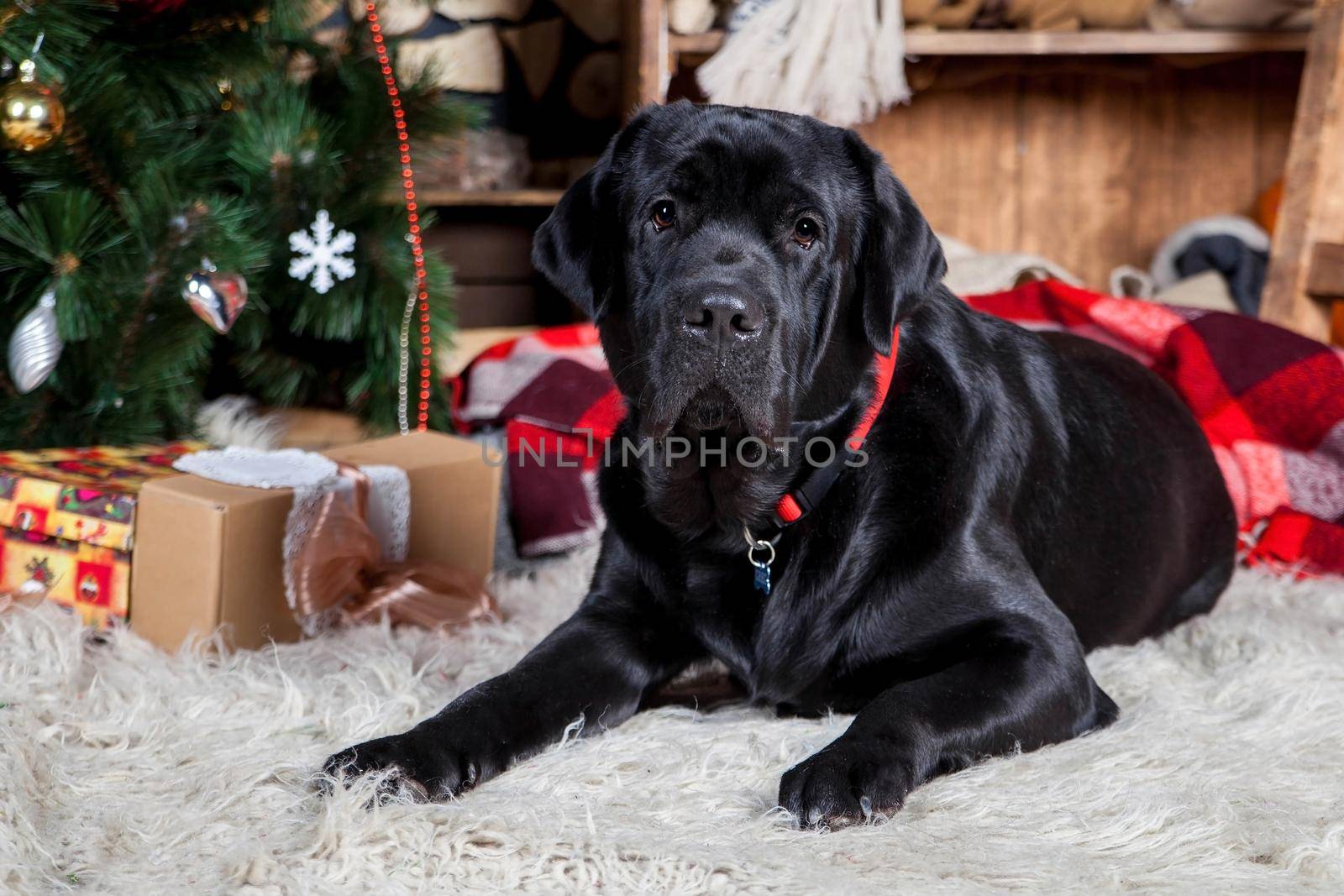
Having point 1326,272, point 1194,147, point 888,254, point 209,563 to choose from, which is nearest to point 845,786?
point 888,254

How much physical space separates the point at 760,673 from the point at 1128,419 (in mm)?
841

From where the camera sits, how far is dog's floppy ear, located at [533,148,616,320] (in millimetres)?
1773

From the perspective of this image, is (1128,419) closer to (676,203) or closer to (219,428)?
(676,203)

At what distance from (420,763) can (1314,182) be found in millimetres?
2715

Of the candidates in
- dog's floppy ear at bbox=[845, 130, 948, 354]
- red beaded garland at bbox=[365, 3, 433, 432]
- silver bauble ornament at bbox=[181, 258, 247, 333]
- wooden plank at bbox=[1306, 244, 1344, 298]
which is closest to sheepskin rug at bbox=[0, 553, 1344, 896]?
dog's floppy ear at bbox=[845, 130, 948, 354]

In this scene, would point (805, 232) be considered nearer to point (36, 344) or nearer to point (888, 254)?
point (888, 254)

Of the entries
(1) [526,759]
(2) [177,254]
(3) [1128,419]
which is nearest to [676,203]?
(1) [526,759]

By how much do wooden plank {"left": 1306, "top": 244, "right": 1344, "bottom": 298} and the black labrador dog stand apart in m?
1.66

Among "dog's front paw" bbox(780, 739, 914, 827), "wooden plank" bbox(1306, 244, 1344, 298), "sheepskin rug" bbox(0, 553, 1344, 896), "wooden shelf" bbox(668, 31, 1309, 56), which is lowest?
"sheepskin rug" bbox(0, 553, 1344, 896)

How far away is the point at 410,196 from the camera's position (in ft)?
8.59

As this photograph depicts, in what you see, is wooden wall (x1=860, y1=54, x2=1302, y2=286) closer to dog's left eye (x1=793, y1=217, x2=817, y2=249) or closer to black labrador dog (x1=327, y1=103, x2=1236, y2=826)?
black labrador dog (x1=327, y1=103, x2=1236, y2=826)

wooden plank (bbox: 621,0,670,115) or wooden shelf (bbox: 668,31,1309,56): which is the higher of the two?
wooden shelf (bbox: 668,31,1309,56)

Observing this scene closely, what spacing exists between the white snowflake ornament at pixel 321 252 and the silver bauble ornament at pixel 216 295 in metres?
0.29

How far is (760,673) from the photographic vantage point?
5.47 feet
